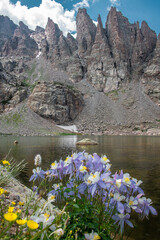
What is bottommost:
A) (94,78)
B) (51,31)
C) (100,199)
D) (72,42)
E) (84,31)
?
(100,199)

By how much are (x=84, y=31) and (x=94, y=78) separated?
53.6 metres

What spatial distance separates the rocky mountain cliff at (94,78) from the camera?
85.2 meters

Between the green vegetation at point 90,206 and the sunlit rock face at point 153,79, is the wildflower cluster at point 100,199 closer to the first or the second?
the green vegetation at point 90,206

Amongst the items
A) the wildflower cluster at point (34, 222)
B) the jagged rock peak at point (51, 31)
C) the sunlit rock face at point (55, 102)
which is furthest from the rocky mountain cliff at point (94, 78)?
the wildflower cluster at point (34, 222)

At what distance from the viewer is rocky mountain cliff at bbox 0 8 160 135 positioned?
8525cm

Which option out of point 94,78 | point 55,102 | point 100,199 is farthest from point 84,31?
point 100,199

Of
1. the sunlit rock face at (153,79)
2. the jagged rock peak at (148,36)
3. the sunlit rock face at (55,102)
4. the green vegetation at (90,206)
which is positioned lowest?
the green vegetation at (90,206)

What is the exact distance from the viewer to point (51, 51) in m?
133

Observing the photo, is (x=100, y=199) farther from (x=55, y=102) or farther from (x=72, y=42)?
(x=72, y=42)

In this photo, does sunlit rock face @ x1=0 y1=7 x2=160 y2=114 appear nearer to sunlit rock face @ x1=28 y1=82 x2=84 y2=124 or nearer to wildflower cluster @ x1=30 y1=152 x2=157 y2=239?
sunlit rock face @ x1=28 y1=82 x2=84 y2=124

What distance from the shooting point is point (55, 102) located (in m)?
85.9

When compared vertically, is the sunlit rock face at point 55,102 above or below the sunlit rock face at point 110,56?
below

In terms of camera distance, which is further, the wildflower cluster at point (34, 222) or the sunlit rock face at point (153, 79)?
the sunlit rock face at point (153, 79)

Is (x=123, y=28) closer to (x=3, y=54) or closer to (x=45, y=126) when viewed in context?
(x=45, y=126)
